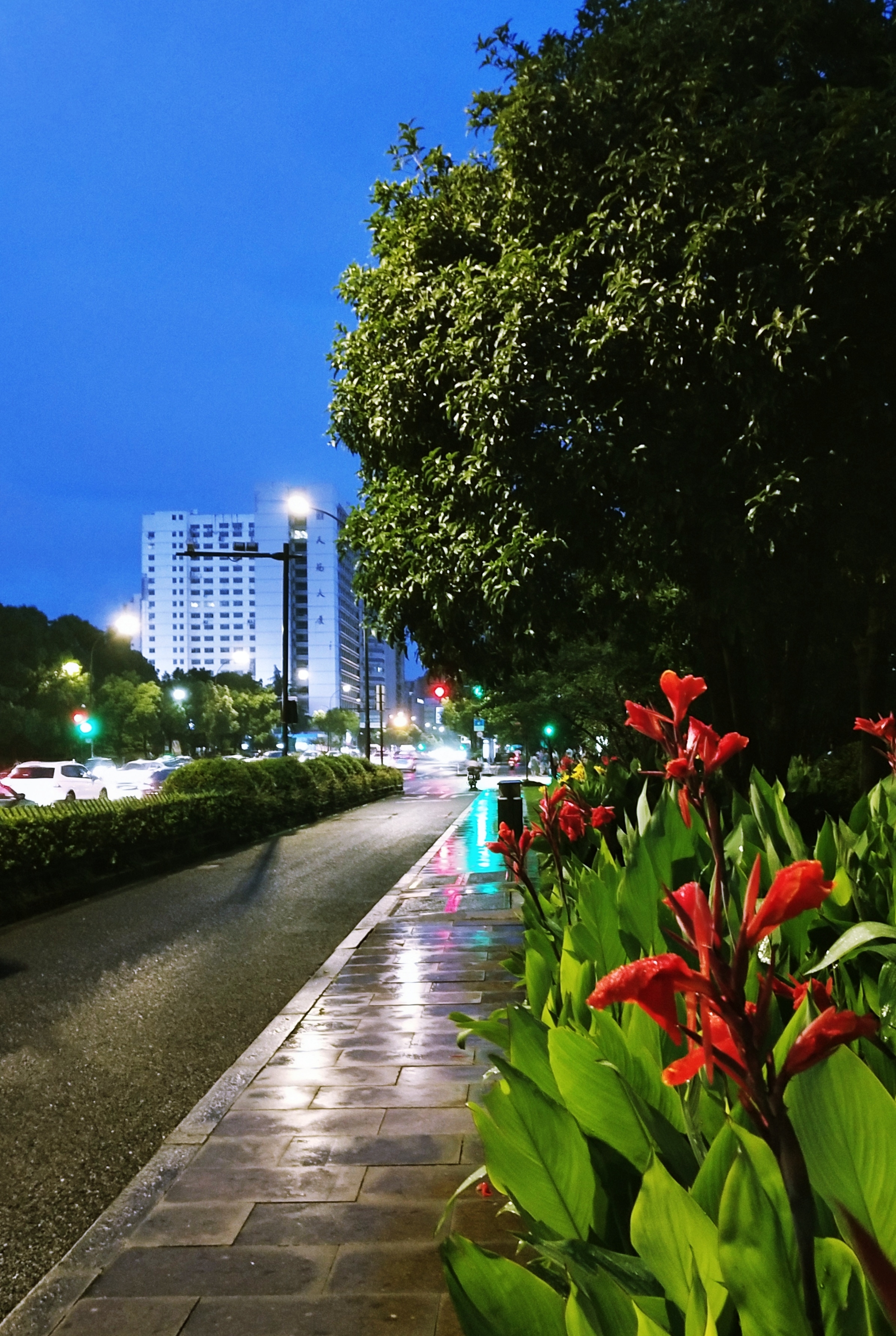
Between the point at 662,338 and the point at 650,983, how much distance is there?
9.67m

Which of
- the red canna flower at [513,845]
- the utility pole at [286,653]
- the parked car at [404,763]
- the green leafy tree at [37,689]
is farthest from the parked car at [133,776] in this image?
the red canna flower at [513,845]

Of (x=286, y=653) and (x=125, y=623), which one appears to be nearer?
(x=286, y=653)

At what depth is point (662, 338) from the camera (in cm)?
1007

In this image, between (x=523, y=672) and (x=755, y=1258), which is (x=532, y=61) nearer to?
(x=523, y=672)

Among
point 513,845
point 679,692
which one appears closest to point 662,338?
point 513,845

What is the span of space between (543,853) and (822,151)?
6.80m

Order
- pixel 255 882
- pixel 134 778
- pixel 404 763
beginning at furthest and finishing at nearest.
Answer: pixel 404 763, pixel 134 778, pixel 255 882

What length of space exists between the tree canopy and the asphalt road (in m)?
3.94

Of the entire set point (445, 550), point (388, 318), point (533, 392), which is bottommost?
point (445, 550)

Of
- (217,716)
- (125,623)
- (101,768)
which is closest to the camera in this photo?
(101,768)

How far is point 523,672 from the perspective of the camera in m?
15.1

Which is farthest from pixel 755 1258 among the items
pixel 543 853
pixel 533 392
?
pixel 533 392

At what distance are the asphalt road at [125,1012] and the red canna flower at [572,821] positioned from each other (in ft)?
7.68

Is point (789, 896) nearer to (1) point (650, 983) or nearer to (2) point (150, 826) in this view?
(1) point (650, 983)
